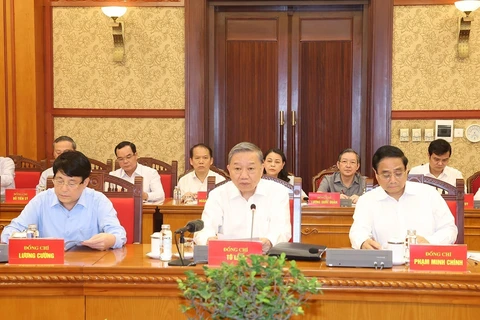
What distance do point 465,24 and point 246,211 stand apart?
408 centimetres

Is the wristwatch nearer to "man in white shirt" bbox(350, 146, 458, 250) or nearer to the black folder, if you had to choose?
"man in white shirt" bbox(350, 146, 458, 250)

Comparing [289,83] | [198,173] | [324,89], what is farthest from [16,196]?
[324,89]

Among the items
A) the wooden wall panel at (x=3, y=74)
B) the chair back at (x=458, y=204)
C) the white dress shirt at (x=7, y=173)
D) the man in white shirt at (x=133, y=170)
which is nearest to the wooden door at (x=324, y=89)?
the man in white shirt at (x=133, y=170)

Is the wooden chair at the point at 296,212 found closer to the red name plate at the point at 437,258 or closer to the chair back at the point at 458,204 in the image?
the chair back at the point at 458,204

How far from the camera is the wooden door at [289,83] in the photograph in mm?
6973

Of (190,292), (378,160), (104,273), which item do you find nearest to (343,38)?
(378,160)

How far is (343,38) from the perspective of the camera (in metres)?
6.96

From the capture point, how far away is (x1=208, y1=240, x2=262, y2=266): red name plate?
2.35 metres

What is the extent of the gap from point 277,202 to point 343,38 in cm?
405

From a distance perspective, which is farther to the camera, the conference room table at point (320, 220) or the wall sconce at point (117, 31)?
the wall sconce at point (117, 31)

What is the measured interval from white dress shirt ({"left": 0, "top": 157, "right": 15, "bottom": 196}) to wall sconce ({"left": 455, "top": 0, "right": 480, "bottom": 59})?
428 centimetres

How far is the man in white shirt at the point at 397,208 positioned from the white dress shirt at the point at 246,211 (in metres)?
0.36

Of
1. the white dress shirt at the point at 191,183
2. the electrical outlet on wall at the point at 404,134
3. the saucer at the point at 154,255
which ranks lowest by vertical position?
the saucer at the point at 154,255

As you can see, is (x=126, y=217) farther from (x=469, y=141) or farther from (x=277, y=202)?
(x=469, y=141)
